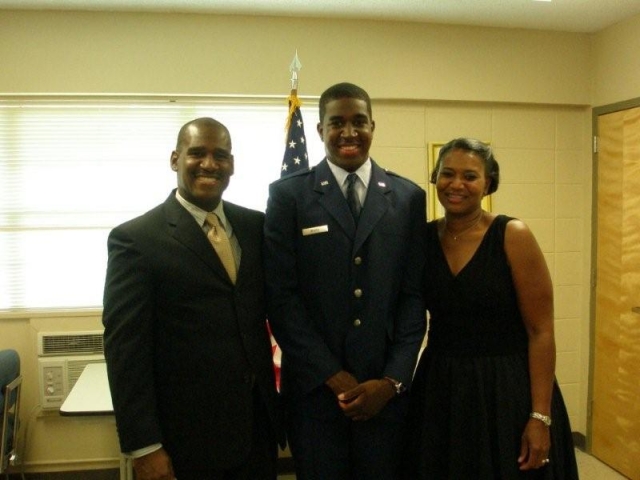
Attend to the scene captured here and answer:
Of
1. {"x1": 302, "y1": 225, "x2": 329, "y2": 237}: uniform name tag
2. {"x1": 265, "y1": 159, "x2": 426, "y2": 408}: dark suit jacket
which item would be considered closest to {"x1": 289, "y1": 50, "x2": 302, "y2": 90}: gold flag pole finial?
{"x1": 265, "y1": 159, "x2": 426, "y2": 408}: dark suit jacket

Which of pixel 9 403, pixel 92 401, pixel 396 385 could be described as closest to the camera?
pixel 396 385

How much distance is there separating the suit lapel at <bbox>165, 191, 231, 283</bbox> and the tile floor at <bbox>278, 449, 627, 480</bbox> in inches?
88.1

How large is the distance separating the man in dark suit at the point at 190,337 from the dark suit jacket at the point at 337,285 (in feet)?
0.33

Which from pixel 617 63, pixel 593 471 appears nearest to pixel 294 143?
pixel 617 63

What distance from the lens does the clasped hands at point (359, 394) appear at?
152cm

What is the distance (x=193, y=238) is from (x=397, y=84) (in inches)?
89.3

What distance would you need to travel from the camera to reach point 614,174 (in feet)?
11.1

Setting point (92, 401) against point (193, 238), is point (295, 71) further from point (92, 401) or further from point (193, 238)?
point (92, 401)

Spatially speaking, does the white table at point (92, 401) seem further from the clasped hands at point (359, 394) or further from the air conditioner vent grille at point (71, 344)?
the clasped hands at point (359, 394)

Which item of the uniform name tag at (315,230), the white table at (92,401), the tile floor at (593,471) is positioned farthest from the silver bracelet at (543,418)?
the tile floor at (593,471)

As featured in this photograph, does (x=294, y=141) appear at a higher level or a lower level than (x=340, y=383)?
higher

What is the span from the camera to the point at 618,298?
131 inches

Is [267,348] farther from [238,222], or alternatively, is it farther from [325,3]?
[325,3]

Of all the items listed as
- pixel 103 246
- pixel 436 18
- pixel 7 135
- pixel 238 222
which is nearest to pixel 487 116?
pixel 436 18
